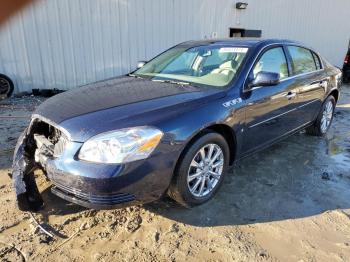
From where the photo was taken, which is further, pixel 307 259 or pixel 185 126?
pixel 185 126

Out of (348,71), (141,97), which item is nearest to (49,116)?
(141,97)

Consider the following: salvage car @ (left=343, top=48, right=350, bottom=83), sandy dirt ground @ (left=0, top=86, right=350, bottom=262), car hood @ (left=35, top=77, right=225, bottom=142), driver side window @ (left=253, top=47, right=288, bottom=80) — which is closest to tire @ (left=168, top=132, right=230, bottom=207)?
sandy dirt ground @ (left=0, top=86, right=350, bottom=262)

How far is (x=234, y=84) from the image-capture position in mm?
3301

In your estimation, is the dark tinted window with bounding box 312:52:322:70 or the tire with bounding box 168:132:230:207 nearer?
the tire with bounding box 168:132:230:207

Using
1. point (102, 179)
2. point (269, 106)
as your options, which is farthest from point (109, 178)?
point (269, 106)

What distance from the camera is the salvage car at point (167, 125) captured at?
2480 millimetres

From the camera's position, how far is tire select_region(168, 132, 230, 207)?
2.84 m

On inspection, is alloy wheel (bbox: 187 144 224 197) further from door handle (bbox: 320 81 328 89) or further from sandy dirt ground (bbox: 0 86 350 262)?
door handle (bbox: 320 81 328 89)

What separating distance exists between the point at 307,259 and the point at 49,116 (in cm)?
241

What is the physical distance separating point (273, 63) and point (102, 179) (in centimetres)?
256

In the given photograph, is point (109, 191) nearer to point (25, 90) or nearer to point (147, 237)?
point (147, 237)

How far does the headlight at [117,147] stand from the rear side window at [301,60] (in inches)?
104

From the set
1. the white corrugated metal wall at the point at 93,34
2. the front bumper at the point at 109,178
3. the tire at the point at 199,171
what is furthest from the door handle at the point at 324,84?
the white corrugated metal wall at the point at 93,34

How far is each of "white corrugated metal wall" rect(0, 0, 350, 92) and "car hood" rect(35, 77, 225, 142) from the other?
5.09 meters
